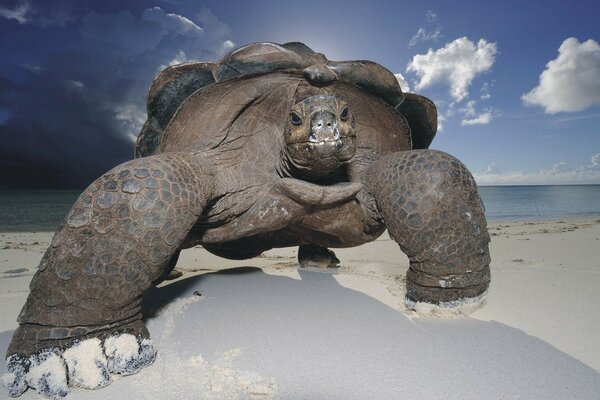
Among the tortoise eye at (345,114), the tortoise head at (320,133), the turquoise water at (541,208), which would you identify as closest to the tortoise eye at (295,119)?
the tortoise head at (320,133)

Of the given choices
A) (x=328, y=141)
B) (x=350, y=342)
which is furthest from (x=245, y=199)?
(x=350, y=342)

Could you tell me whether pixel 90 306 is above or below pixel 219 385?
above

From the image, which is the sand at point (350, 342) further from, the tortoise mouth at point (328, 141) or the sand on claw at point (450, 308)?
the tortoise mouth at point (328, 141)

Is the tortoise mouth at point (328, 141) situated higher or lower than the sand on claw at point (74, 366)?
higher

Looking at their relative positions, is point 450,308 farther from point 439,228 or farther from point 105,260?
point 105,260

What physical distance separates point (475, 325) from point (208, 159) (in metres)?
2.16

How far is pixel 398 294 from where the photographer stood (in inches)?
112

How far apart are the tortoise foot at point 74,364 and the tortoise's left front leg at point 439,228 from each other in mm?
1719

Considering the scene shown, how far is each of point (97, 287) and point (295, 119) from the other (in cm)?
149

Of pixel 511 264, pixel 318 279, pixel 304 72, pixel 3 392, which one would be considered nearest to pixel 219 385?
pixel 3 392

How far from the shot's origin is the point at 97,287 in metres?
1.75

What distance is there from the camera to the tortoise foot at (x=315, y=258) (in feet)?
13.9

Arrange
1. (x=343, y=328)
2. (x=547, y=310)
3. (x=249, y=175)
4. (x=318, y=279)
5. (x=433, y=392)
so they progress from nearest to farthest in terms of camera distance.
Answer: (x=433, y=392)
(x=343, y=328)
(x=547, y=310)
(x=249, y=175)
(x=318, y=279)

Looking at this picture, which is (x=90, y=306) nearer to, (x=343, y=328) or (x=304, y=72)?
(x=343, y=328)
